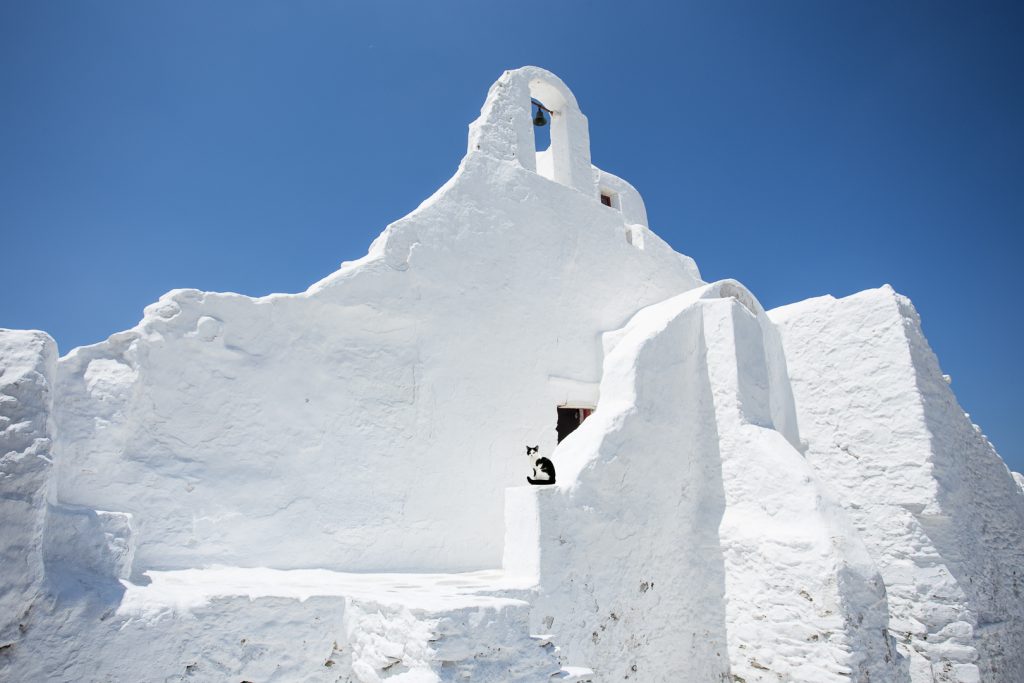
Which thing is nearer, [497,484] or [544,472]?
[544,472]

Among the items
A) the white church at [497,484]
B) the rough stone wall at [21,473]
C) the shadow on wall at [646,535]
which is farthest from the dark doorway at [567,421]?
the rough stone wall at [21,473]

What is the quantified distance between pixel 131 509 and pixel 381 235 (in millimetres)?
3199

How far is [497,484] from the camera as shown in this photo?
6.02 meters

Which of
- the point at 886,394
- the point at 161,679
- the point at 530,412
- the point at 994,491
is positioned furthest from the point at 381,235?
the point at 994,491

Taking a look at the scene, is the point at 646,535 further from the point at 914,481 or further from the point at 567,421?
the point at 914,481

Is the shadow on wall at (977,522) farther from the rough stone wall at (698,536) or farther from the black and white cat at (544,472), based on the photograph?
the black and white cat at (544,472)

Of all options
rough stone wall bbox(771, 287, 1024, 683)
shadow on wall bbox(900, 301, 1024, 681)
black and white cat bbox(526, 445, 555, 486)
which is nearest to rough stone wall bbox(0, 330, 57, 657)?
black and white cat bbox(526, 445, 555, 486)

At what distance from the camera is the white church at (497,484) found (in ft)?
11.9

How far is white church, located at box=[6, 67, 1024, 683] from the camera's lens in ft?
11.9

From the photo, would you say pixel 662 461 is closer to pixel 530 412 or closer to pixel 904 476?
pixel 530 412

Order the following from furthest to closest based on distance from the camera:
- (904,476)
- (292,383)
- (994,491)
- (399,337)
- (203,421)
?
(994,491)
(904,476)
(399,337)
(292,383)
(203,421)

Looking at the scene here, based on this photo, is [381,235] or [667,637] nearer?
[667,637]

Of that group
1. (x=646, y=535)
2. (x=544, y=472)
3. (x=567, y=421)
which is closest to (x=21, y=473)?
(x=544, y=472)

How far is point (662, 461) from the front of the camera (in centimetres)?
591
